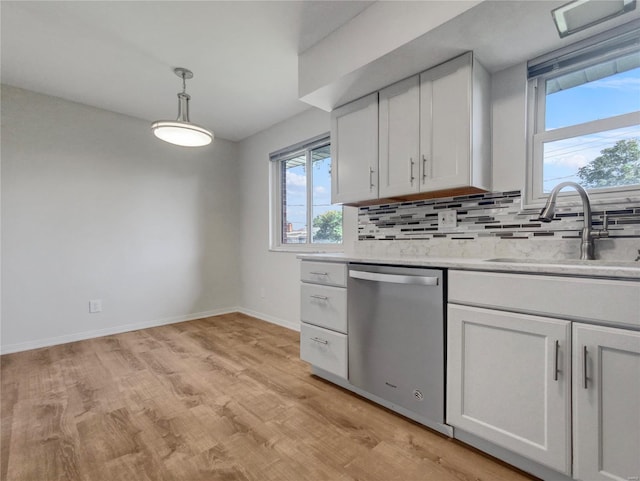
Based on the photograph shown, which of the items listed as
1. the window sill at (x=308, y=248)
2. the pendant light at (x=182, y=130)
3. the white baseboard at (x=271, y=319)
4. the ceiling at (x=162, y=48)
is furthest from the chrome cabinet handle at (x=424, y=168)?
the white baseboard at (x=271, y=319)

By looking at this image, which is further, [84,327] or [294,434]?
[84,327]

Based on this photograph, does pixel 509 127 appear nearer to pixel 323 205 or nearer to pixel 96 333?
pixel 323 205

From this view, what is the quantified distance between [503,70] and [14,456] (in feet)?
10.7

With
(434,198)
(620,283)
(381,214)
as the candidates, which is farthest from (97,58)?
(620,283)

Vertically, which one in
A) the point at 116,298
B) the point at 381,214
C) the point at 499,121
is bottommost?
the point at 116,298

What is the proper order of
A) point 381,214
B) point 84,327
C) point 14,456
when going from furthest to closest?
point 84,327
point 381,214
point 14,456

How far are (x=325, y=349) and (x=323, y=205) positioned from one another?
161 centimetres

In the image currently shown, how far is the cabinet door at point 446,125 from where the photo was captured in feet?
5.41

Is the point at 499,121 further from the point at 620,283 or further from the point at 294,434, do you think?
the point at 294,434

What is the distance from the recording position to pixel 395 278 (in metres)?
1.60

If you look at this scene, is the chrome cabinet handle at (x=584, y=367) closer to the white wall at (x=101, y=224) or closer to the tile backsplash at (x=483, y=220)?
the tile backsplash at (x=483, y=220)

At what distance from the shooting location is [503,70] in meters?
1.79

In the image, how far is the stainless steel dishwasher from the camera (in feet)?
4.84

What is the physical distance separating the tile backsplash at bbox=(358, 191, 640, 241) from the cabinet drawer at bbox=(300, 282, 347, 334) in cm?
71
